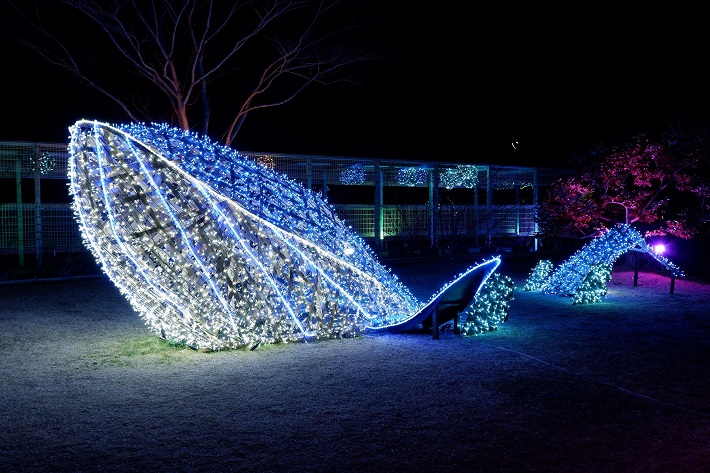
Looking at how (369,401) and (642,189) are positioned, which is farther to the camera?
(642,189)

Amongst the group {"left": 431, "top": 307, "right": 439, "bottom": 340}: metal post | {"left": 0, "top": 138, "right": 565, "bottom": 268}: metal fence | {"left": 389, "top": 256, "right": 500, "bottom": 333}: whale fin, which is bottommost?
{"left": 431, "top": 307, "right": 439, "bottom": 340}: metal post

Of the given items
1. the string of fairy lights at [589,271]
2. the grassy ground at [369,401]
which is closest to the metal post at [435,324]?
the grassy ground at [369,401]

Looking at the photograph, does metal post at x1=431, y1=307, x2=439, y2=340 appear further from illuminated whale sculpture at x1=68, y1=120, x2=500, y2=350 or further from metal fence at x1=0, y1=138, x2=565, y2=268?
metal fence at x1=0, y1=138, x2=565, y2=268

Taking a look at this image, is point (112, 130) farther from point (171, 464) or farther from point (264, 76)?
point (264, 76)

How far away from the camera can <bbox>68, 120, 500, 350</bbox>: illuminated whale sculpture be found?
7.45m

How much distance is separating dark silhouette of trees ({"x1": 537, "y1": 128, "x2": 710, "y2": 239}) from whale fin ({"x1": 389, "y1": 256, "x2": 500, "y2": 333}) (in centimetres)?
1118

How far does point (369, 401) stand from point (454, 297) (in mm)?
3445

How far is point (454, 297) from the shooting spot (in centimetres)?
884

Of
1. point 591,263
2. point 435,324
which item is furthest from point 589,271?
point 435,324

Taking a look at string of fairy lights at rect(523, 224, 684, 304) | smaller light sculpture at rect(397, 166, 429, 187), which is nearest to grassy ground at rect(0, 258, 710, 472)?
string of fairy lights at rect(523, 224, 684, 304)

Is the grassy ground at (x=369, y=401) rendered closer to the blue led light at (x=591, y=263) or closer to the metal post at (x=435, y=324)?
the metal post at (x=435, y=324)

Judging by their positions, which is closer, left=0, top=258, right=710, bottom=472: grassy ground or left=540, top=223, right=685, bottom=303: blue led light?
left=0, top=258, right=710, bottom=472: grassy ground

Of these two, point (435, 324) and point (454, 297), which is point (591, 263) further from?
point (435, 324)

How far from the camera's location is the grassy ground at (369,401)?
4391 millimetres
